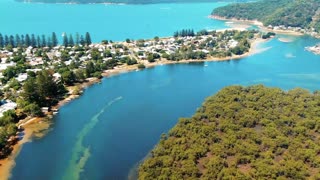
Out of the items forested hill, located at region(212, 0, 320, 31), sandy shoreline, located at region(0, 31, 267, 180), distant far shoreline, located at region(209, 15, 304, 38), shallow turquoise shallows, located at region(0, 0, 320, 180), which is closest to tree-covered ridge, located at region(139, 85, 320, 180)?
shallow turquoise shallows, located at region(0, 0, 320, 180)

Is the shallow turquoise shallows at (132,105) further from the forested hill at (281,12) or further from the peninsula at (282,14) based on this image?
the forested hill at (281,12)

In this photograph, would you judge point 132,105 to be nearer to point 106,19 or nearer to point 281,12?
point 106,19

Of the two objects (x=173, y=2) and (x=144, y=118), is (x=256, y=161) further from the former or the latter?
(x=173, y=2)

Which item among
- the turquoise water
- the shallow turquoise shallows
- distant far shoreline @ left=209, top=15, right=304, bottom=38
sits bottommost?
the shallow turquoise shallows

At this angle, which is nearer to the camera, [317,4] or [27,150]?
[27,150]

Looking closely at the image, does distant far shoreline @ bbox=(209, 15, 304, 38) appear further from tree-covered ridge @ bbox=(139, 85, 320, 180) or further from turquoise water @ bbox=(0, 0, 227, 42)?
tree-covered ridge @ bbox=(139, 85, 320, 180)

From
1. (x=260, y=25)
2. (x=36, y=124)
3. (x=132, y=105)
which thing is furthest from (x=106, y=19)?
(x=36, y=124)

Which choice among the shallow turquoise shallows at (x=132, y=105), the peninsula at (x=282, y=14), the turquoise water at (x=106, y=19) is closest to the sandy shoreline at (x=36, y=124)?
the shallow turquoise shallows at (x=132, y=105)

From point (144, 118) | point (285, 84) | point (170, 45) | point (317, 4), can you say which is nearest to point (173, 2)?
point (317, 4)
